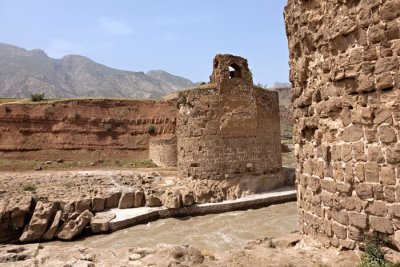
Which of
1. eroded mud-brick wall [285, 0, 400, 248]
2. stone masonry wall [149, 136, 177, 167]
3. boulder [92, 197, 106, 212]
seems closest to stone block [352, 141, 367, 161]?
eroded mud-brick wall [285, 0, 400, 248]

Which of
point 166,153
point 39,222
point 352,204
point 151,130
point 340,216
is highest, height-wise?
point 151,130

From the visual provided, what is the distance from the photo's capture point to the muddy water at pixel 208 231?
11352mm

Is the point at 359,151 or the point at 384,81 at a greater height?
the point at 384,81

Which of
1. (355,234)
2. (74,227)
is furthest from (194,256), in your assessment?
(74,227)

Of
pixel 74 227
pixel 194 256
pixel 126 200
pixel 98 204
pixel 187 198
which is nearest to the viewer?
pixel 194 256

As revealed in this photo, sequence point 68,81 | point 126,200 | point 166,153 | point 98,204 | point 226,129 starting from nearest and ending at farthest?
point 98,204 < point 126,200 < point 226,129 < point 166,153 < point 68,81

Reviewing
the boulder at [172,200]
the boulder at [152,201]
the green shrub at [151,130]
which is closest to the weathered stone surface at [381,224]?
the boulder at [172,200]

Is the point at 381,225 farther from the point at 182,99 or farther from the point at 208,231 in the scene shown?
the point at 182,99

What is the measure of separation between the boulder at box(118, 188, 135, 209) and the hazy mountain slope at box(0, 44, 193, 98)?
356ft

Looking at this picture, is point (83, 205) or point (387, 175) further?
point (83, 205)

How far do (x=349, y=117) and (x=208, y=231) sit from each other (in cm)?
967

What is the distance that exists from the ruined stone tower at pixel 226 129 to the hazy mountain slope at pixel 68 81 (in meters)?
107

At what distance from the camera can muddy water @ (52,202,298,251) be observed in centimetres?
1135

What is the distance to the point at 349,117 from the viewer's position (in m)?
3.94
